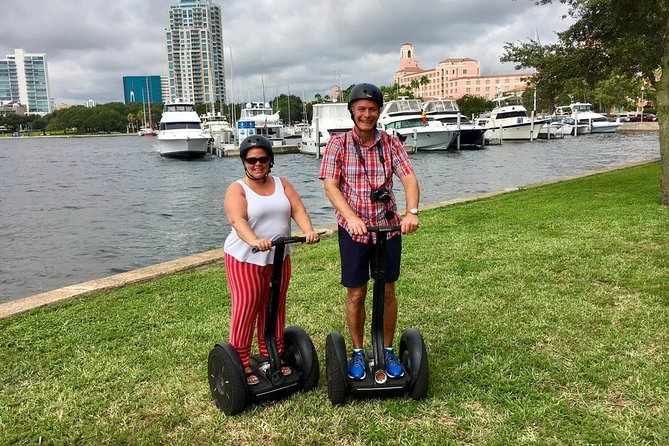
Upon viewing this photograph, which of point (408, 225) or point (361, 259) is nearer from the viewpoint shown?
point (408, 225)

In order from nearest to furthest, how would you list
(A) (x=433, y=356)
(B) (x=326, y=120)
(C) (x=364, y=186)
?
(C) (x=364, y=186) < (A) (x=433, y=356) < (B) (x=326, y=120)

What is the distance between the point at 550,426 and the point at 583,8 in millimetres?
9556

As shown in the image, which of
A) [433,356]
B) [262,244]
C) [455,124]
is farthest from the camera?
[455,124]

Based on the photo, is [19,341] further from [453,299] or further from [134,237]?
[134,237]

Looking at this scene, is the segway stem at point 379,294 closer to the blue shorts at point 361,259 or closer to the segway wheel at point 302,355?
the blue shorts at point 361,259

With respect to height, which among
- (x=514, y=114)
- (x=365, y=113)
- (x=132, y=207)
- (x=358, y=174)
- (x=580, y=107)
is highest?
(x=580, y=107)

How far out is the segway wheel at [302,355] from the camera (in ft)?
11.3

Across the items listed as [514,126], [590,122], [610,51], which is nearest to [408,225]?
[610,51]

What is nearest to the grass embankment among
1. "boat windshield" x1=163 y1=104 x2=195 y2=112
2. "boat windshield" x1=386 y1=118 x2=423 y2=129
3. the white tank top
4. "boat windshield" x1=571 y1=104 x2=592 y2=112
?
the white tank top

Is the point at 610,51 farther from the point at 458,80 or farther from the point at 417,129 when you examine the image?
the point at 458,80

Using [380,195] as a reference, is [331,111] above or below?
above

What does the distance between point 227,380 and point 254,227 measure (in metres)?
0.93

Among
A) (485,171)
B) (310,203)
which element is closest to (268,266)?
(310,203)

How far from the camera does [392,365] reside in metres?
3.35
